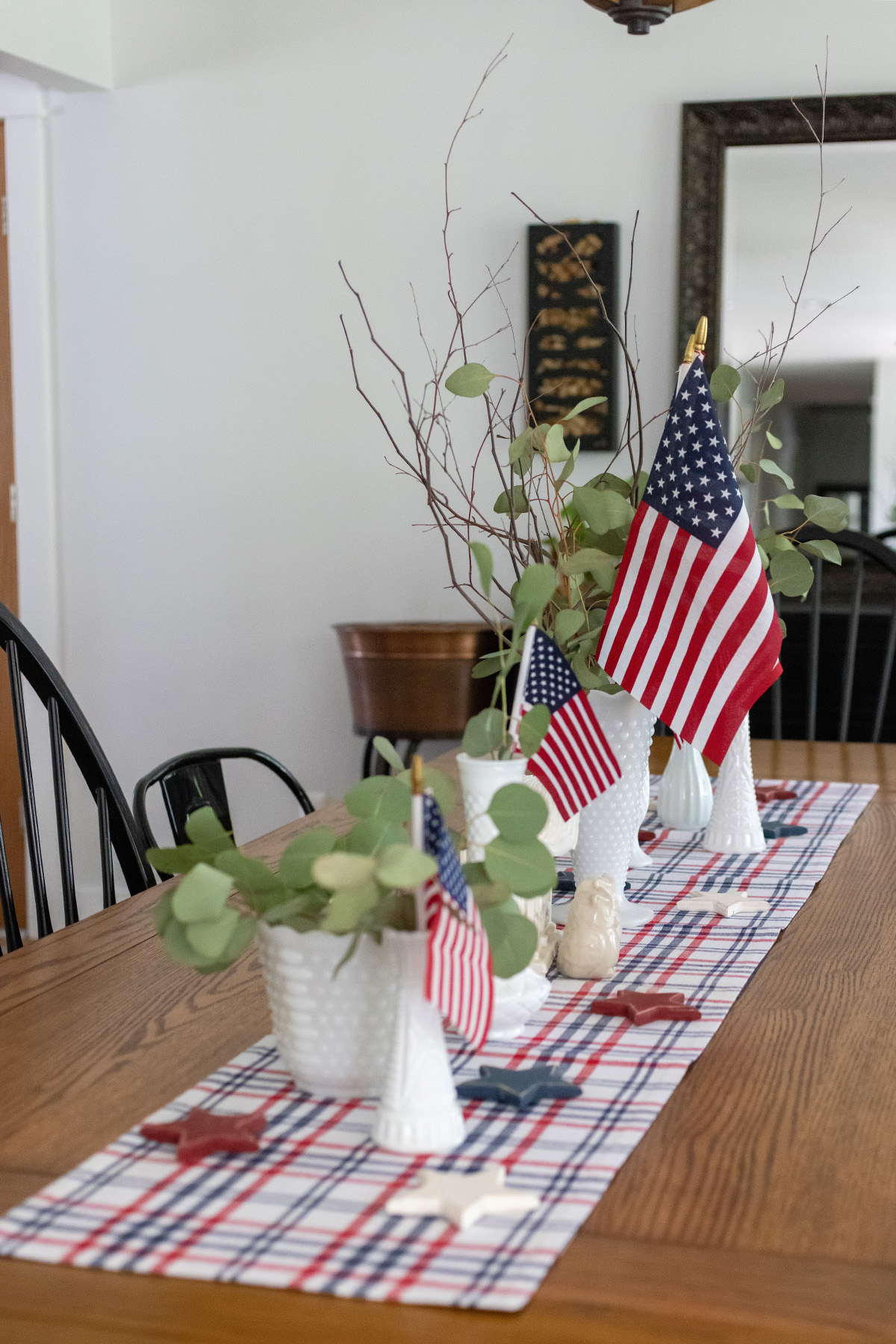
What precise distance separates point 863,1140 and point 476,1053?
271 millimetres

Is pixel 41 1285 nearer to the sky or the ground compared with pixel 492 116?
nearer to the ground

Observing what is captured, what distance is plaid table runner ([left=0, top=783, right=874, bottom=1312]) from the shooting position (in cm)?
69

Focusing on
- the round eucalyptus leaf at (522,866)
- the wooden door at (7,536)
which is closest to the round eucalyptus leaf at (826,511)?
the round eucalyptus leaf at (522,866)

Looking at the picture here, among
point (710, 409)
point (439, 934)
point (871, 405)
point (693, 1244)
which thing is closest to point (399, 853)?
point (439, 934)

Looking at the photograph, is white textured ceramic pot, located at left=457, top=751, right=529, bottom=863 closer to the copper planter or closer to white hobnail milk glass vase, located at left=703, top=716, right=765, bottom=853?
white hobnail milk glass vase, located at left=703, top=716, right=765, bottom=853

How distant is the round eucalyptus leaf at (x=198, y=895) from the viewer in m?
0.82

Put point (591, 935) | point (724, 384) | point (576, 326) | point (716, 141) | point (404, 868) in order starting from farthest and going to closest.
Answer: point (576, 326) < point (716, 141) < point (724, 384) < point (591, 935) < point (404, 868)

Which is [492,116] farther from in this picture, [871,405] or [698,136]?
[871,405]

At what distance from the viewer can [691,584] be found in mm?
1316

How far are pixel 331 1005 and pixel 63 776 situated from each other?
35.3 inches

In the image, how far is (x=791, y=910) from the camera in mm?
1400

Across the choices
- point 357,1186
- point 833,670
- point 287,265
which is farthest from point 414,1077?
point 287,265

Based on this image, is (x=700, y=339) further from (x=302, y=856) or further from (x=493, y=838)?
(x=302, y=856)

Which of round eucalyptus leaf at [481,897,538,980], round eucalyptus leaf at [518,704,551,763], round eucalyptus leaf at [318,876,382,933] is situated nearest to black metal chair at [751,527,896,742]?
round eucalyptus leaf at [518,704,551,763]
